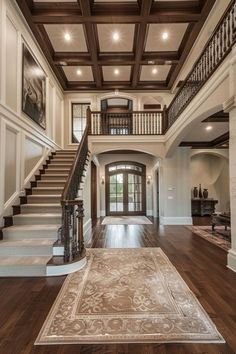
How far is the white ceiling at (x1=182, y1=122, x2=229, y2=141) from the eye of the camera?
6109 millimetres

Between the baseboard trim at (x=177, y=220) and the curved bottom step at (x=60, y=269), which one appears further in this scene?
the baseboard trim at (x=177, y=220)

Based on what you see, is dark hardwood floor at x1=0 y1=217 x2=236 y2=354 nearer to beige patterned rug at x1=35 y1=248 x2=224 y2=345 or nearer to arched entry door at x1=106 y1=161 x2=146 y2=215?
beige patterned rug at x1=35 y1=248 x2=224 y2=345

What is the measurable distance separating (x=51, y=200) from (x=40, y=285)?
226 cm

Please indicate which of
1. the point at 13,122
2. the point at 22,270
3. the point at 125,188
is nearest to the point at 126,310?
the point at 22,270

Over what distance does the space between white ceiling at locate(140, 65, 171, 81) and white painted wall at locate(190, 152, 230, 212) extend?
4.38 meters

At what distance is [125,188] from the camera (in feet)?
36.9

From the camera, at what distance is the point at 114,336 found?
1.89 meters

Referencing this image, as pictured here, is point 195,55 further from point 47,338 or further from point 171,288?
point 47,338

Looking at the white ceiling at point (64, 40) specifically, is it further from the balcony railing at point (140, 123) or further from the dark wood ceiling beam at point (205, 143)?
the dark wood ceiling beam at point (205, 143)

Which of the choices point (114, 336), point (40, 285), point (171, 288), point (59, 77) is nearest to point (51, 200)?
point (40, 285)

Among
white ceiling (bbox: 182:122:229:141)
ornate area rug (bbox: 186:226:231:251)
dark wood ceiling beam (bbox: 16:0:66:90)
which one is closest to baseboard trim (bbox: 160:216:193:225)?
ornate area rug (bbox: 186:226:231:251)

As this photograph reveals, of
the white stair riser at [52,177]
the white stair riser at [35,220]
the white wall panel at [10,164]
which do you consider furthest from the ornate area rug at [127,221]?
the white wall panel at [10,164]

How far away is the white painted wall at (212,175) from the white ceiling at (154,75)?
438 cm

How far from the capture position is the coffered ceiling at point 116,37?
5125mm
